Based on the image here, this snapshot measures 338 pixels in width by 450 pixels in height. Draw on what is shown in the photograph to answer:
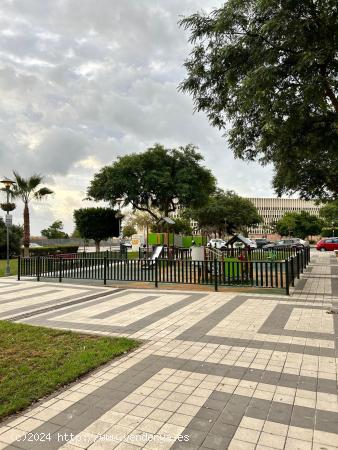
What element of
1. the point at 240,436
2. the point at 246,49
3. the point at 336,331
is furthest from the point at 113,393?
the point at 246,49

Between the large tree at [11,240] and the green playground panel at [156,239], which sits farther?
the large tree at [11,240]

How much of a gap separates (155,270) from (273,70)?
6936 mm

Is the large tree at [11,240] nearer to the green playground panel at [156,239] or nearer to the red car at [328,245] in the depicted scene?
the green playground panel at [156,239]

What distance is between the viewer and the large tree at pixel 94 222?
100.0 ft

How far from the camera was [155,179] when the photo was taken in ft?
87.1

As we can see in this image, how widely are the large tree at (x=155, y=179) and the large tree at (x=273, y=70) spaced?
1600 cm

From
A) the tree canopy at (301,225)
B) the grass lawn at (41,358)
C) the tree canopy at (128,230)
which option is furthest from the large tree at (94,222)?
the tree canopy at (301,225)

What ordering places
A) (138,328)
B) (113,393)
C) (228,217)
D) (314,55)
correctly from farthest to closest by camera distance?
1. (228,217)
2. (314,55)
3. (138,328)
4. (113,393)

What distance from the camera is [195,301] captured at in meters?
8.95

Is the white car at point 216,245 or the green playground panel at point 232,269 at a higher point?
the white car at point 216,245

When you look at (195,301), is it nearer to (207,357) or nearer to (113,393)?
(207,357)

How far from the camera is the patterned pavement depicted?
2.96 meters

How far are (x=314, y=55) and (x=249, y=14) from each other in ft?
7.54

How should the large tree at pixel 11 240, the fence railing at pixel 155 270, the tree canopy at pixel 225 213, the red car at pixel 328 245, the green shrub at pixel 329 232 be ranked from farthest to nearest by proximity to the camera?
1. the green shrub at pixel 329 232
2. the tree canopy at pixel 225 213
3. the red car at pixel 328 245
4. the large tree at pixel 11 240
5. the fence railing at pixel 155 270
